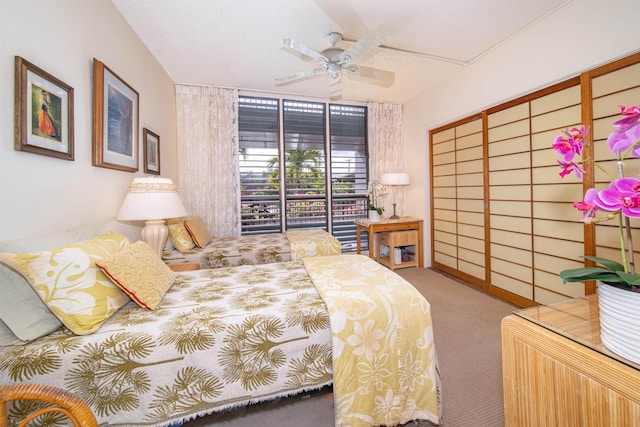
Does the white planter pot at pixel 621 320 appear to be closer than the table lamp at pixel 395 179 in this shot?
Yes

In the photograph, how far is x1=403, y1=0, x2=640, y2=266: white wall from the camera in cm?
183

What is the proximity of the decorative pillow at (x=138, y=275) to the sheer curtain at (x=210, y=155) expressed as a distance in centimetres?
223

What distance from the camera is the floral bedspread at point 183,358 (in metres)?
0.96

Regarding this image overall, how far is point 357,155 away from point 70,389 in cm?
422

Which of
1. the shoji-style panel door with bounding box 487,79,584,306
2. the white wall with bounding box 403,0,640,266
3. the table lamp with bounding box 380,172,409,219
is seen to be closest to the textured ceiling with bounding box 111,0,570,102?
the white wall with bounding box 403,0,640,266

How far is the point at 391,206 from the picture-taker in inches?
178

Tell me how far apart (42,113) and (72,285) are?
3.30ft

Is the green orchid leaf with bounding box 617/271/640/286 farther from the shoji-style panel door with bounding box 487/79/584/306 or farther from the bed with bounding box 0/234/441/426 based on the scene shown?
the shoji-style panel door with bounding box 487/79/584/306

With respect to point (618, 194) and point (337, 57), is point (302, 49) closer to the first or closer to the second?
point (337, 57)

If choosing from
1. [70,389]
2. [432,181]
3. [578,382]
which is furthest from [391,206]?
[70,389]

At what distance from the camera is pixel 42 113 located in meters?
1.38

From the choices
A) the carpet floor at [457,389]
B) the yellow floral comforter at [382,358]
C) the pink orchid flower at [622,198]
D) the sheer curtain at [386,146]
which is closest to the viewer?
the pink orchid flower at [622,198]

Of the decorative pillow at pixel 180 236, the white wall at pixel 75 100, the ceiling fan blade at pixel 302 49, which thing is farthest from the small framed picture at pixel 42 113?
the ceiling fan blade at pixel 302 49

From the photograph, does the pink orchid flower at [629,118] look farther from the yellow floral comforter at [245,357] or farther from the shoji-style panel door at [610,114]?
the shoji-style panel door at [610,114]
